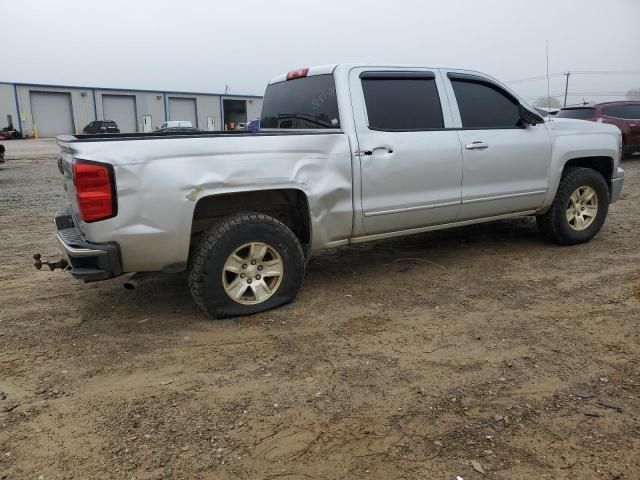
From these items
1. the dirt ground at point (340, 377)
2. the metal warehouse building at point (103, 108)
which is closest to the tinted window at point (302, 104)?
the dirt ground at point (340, 377)

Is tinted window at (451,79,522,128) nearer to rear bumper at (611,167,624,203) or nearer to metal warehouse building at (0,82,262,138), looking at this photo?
rear bumper at (611,167,624,203)

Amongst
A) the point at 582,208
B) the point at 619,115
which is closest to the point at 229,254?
the point at 582,208

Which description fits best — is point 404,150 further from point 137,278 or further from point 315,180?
point 137,278

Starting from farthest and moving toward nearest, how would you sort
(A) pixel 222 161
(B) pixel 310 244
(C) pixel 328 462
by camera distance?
(B) pixel 310 244
(A) pixel 222 161
(C) pixel 328 462

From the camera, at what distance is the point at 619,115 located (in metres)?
14.7

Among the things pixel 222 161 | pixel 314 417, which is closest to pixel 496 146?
pixel 222 161

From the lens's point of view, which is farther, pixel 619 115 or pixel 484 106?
pixel 619 115

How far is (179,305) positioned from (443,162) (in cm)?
267

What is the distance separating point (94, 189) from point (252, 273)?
1295 mm

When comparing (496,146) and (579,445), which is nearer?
(579,445)

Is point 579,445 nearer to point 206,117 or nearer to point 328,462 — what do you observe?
point 328,462

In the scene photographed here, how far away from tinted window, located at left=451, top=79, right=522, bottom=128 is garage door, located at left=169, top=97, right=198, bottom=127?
49197 millimetres

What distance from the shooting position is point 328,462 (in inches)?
98.8

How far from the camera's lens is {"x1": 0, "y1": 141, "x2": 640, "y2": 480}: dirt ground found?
2.54m
